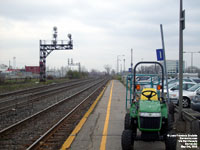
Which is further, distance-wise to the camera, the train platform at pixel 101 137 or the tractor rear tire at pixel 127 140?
the train platform at pixel 101 137

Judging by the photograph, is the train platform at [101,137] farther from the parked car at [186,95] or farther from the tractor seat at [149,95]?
the parked car at [186,95]

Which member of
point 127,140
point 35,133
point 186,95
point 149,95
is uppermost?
point 149,95

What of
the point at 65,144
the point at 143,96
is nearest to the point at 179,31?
the point at 143,96

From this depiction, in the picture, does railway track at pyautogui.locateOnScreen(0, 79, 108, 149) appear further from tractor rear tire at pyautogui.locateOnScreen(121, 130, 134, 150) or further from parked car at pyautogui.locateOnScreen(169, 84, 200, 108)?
parked car at pyautogui.locateOnScreen(169, 84, 200, 108)

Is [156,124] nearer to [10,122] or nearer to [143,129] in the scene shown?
[143,129]

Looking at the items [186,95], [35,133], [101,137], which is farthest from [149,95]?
[186,95]

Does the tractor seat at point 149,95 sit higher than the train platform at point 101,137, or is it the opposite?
the tractor seat at point 149,95

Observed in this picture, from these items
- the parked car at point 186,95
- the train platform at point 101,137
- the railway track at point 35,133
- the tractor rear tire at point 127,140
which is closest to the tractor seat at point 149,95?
the tractor rear tire at point 127,140

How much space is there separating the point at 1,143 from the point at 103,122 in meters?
4.25

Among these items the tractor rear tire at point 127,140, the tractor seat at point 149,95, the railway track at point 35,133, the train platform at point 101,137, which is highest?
the tractor seat at point 149,95

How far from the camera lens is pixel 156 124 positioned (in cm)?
599

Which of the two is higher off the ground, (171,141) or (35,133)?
(171,141)

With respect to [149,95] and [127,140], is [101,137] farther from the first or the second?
[149,95]

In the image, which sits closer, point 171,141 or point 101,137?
point 171,141
